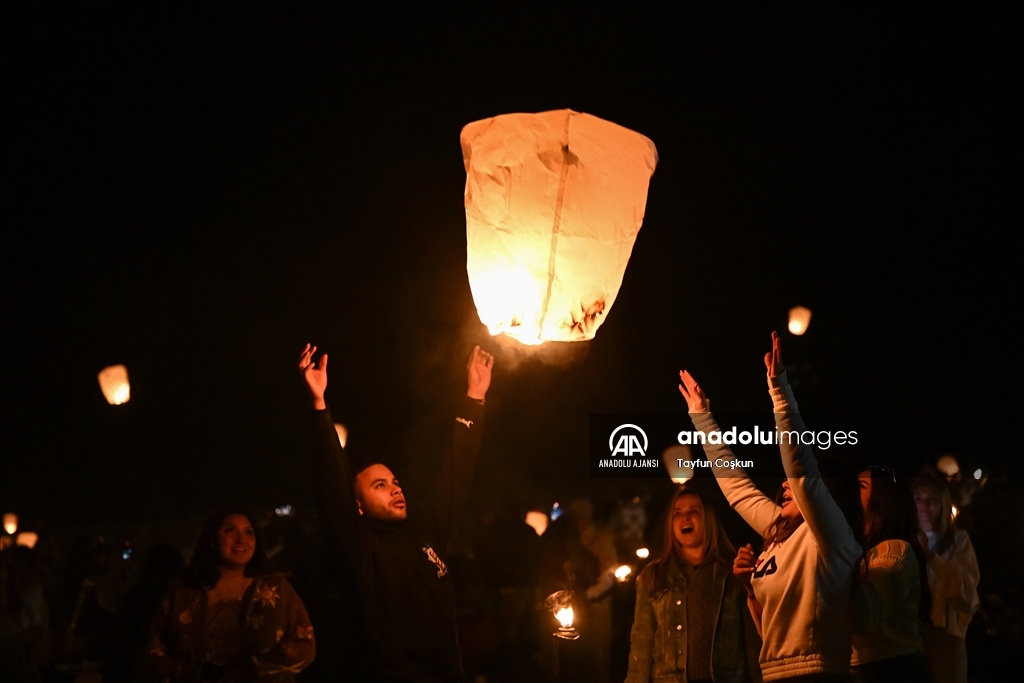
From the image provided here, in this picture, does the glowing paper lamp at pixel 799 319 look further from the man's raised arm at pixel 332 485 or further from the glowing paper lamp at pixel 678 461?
the man's raised arm at pixel 332 485

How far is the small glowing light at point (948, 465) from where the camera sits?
6.10 m

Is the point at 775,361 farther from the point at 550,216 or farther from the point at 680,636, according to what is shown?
the point at 680,636

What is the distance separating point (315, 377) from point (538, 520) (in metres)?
2.25

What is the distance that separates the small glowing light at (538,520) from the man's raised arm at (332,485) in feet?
6.23

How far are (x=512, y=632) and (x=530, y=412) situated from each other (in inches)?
50.9

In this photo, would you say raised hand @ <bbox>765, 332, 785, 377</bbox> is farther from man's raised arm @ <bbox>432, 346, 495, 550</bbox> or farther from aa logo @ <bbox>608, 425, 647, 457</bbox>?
aa logo @ <bbox>608, 425, 647, 457</bbox>

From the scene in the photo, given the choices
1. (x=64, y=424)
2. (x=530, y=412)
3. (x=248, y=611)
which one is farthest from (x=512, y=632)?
(x=64, y=424)

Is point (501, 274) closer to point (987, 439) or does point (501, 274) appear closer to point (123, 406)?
point (123, 406)

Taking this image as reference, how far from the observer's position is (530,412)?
511cm

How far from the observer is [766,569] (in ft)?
10.5

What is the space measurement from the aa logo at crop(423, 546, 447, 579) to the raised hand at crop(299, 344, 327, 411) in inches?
30.2

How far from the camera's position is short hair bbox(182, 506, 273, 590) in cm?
350

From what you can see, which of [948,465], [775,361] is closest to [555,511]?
[775,361]

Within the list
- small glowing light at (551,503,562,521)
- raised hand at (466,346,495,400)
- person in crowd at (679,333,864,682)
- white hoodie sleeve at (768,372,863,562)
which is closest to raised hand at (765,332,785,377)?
person in crowd at (679,333,864,682)
